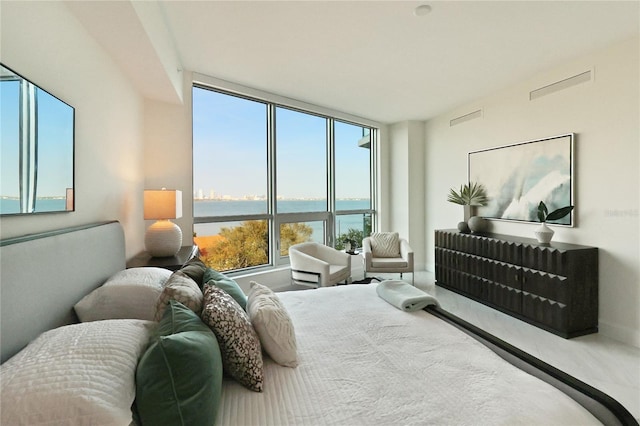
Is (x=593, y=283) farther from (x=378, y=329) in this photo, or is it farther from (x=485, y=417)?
(x=485, y=417)

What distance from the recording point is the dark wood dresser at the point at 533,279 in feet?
9.45

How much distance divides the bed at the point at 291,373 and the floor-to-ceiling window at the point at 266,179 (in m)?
2.27

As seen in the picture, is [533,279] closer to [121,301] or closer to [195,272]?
[195,272]

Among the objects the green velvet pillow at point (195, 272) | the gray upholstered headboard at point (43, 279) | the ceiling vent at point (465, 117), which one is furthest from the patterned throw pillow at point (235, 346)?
the ceiling vent at point (465, 117)

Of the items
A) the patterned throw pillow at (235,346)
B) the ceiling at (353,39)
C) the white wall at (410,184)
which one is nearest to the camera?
the patterned throw pillow at (235,346)

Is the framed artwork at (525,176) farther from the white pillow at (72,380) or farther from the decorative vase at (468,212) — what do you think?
the white pillow at (72,380)

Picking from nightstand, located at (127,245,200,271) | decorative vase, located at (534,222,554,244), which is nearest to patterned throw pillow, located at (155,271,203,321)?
nightstand, located at (127,245,200,271)

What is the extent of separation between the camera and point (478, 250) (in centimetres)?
385

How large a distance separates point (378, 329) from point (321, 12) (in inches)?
93.8

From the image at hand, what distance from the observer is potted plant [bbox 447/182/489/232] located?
427cm

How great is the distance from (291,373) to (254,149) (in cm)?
342

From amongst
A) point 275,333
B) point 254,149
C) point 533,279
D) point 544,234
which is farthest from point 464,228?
point 275,333

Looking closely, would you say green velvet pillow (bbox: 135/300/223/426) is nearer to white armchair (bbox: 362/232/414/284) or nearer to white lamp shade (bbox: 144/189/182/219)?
white lamp shade (bbox: 144/189/182/219)

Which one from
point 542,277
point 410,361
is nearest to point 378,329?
point 410,361
